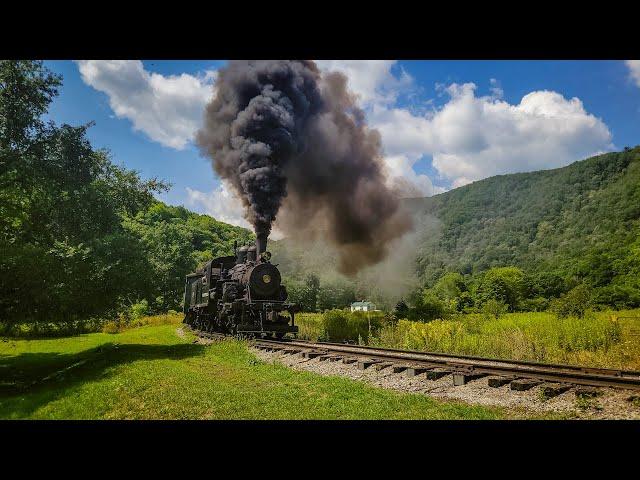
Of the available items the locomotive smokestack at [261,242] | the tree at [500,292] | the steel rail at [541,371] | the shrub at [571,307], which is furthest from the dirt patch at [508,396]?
the tree at [500,292]

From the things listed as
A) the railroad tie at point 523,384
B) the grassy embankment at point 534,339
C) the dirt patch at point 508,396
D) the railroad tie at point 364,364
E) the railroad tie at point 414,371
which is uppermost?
the grassy embankment at point 534,339

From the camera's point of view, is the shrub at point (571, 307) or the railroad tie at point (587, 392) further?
the shrub at point (571, 307)

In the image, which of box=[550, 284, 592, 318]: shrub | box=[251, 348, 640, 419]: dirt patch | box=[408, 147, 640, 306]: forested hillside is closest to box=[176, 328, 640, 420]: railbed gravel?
box=[251, 348, 640, 419]: dirt patch

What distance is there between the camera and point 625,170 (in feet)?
242

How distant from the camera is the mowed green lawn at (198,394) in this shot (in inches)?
230

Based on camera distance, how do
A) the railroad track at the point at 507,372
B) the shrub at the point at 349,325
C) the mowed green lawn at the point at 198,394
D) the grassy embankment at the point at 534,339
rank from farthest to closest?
the shrub at the point at 349,325, the grassy embankment at the point at 534,339, the railroad track at the point at 507,372, the mowed green lawn at the point at 198,394

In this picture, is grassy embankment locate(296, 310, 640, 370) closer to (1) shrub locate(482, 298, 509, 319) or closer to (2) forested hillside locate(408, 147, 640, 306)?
(1) shrub locate(482, 298, 509, 319)

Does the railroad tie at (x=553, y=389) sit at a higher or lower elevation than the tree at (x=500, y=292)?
lower

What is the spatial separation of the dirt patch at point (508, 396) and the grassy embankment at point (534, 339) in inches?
154

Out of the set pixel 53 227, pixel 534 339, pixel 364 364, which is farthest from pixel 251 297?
pixel 534 339

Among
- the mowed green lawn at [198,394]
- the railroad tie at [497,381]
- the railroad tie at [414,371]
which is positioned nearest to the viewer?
the mowed green lawn at [198,394]

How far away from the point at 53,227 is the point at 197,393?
29.9 ft

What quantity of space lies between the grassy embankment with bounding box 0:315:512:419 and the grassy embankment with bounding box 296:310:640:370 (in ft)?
17.0

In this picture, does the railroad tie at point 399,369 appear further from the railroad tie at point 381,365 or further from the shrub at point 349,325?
the shrub at point 349,325
